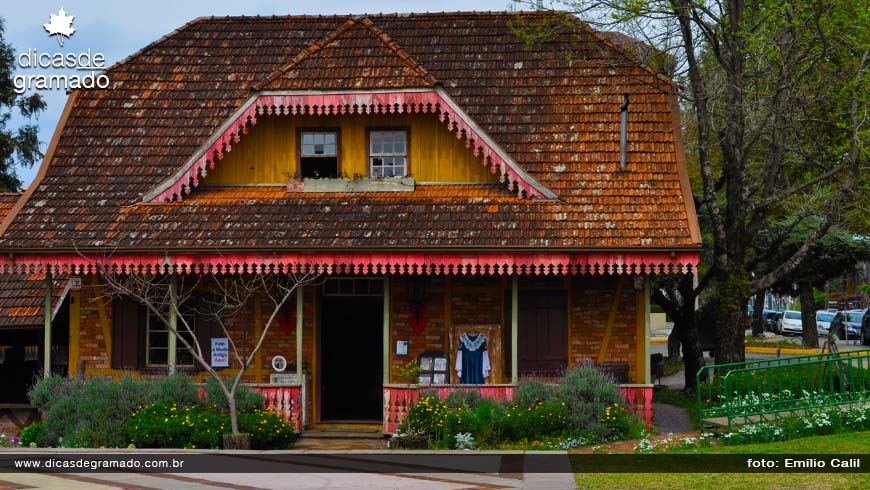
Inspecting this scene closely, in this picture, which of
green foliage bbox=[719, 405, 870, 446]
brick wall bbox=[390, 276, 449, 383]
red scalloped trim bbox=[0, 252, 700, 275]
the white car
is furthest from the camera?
the white car

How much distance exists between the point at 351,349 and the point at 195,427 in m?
4.25

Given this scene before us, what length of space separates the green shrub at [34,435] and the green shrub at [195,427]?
1.73 metres

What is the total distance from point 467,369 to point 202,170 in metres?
5.83

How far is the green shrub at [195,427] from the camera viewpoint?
18562 mm

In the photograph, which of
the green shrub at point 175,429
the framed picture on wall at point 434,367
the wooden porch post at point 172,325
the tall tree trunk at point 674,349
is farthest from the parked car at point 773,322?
the green shrub at point 175,429

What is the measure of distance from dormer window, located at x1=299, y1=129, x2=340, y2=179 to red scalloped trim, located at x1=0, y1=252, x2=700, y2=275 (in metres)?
2.51

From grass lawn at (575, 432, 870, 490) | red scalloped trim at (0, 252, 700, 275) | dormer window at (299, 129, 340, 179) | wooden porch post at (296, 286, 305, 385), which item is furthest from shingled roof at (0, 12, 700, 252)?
grass lawn at (575, 432, 870, 490)

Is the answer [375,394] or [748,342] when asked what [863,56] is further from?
[748,342]

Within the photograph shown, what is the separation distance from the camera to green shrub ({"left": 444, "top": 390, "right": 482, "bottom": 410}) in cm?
1933

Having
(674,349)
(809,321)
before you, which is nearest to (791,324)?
(809,321)

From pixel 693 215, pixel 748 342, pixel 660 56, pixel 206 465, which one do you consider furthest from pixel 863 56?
pixel 748 342

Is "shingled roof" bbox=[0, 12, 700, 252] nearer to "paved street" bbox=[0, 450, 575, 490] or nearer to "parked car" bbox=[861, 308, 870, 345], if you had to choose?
"paved street" bbox=[0, 450, 575, 490]

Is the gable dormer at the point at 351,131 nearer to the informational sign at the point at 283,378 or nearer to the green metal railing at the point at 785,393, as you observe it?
the informational sign at the point at 283,378

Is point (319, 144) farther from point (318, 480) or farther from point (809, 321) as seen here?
point (809, 321)
